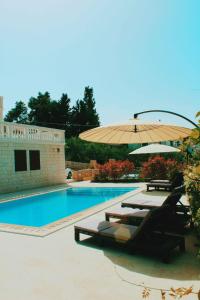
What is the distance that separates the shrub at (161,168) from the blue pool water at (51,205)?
125 inches

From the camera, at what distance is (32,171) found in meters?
19.6

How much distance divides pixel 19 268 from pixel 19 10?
9425mm

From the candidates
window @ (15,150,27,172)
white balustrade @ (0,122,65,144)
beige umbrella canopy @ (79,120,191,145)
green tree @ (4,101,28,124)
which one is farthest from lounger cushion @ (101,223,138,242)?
green tree @ (4,101,28,124)

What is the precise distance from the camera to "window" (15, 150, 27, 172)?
Answer: 18.2 meters

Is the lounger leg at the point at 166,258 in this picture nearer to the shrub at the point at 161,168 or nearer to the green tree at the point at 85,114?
the shrub at the point at 161,168

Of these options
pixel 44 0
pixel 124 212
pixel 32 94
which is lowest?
pixel 124 212

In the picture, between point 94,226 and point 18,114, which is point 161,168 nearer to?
point 94,226

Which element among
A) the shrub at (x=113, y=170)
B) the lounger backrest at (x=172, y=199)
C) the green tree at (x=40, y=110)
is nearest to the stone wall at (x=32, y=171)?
the shrub at (x=113, y=170)

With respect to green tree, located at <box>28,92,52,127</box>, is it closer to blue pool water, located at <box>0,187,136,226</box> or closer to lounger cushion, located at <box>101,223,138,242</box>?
blue pool water, located at <box>0,187,136,226</box>

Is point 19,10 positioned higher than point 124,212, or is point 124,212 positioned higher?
point 19,10

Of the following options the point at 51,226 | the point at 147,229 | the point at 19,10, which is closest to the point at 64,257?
the point at 147,229

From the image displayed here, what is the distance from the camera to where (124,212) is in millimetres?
7344

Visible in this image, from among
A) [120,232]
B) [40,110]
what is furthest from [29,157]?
[40,110]

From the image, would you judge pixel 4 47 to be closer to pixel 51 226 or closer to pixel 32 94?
pixel 51 226
